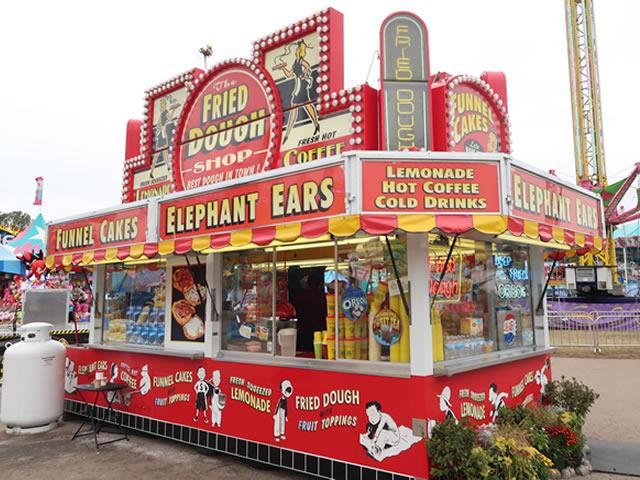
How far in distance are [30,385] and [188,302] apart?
2.74 metres

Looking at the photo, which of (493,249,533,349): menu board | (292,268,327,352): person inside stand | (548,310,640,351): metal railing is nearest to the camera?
(493,249,533,349): menu board

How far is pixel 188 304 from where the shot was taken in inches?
265

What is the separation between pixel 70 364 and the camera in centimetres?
825

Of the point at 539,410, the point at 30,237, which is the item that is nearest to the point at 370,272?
the point at 539,410

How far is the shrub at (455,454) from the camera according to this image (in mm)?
4117

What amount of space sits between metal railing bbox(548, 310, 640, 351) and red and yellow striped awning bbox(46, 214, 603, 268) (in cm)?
1100

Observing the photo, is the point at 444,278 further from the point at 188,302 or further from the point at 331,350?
the point at 188,302

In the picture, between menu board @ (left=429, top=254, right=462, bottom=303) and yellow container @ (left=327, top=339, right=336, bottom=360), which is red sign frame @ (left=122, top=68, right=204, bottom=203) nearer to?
yellow container @ (left=327, top=339, right=336, bottom=360)

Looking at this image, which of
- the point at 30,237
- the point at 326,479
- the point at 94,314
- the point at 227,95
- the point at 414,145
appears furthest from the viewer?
the point at 30,237

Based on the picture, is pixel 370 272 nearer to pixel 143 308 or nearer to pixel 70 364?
pixel 143 308

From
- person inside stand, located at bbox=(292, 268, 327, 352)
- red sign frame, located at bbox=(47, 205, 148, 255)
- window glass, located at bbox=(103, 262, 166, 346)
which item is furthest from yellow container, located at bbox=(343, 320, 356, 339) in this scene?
window glass, located at bbox=(103, 262, 166, 346)

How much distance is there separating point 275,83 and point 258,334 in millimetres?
3465

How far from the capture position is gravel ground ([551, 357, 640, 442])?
707cm

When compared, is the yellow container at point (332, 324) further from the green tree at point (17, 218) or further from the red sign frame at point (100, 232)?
the green tree at point (17, 218)
